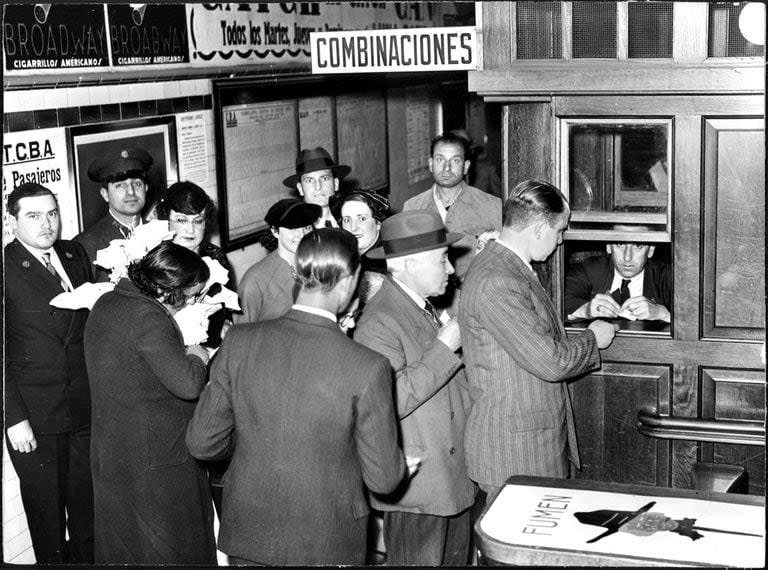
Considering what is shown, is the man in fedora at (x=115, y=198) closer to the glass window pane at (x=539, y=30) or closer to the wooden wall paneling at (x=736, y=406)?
the glass window pane at (x=539, y=30)

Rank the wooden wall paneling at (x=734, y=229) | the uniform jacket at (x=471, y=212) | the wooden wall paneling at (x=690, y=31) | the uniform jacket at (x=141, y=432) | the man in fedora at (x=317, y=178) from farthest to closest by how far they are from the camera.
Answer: the uniform jacket at (x=471, y=212)
the man in fedora at (x=317, y=178)
the wooden wall paneling at (x=734, y=229)
the wooden wall paneling at (x=690, y=31)
the uniform jacket at (x=141, y=432)

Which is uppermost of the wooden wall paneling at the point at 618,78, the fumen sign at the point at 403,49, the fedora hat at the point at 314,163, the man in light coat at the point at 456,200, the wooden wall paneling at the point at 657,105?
the fumen sign at the point at 403,49

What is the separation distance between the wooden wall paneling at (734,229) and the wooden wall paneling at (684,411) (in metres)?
0.20

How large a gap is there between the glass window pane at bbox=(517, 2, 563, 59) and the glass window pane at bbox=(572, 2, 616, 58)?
7 cm

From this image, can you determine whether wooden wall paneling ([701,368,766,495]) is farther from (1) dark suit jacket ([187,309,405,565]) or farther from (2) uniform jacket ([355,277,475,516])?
(1) dark suit jacket ([187,309,405,565])

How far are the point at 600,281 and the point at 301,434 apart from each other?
1988 mm

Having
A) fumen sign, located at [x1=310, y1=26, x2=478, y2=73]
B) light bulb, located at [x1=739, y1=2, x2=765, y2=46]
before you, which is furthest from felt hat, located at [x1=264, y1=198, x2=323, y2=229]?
light bulb, located at [x1=739, y1=2, x2=765, y2=46]

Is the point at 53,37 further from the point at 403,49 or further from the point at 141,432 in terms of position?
the point at 141,432

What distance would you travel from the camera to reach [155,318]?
397cm

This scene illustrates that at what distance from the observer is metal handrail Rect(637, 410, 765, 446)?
14.1 ft

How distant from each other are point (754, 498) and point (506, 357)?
1056 millimetres

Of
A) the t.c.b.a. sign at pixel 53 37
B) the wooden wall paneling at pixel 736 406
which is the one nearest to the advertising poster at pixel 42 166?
the t.c.b.a. sign at pixel 53 37

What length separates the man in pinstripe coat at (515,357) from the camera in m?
3.98

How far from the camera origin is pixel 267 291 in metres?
5.25
